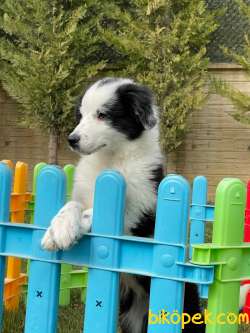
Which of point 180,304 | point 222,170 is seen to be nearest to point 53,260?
point 180,304

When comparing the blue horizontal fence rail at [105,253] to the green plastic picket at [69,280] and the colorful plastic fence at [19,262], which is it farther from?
the green plastic picket at [69,280]

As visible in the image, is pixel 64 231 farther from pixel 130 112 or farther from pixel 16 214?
pixel 16 214

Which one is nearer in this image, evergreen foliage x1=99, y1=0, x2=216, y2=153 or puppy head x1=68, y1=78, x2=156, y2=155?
puppy head x1=68, y1=78, x2=156, y2=155

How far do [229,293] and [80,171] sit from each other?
1184 mm

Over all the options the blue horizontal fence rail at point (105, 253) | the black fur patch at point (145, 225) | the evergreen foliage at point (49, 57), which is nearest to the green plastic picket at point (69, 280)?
the black fur patch at point (145, 225)

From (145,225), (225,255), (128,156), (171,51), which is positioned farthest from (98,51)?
(225,255)

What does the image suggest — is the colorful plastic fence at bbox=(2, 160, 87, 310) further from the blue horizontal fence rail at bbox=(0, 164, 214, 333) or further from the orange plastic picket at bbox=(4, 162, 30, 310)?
the blue horizontal fence rail at bbox=(0, 164, 214, 333)

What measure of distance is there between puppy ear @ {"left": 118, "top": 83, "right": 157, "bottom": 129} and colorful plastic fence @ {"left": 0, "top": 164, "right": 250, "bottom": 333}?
2.78 feet

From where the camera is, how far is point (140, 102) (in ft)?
10.0

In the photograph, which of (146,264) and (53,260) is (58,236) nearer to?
(53,260)

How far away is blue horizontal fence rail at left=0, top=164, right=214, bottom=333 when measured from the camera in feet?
6.68

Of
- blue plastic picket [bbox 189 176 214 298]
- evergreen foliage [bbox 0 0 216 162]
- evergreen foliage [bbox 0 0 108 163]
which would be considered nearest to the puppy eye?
blue plastic picket [bbox 189 176 214 298]

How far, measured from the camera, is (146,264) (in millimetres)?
2123

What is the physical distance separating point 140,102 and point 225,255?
48.7 inches
